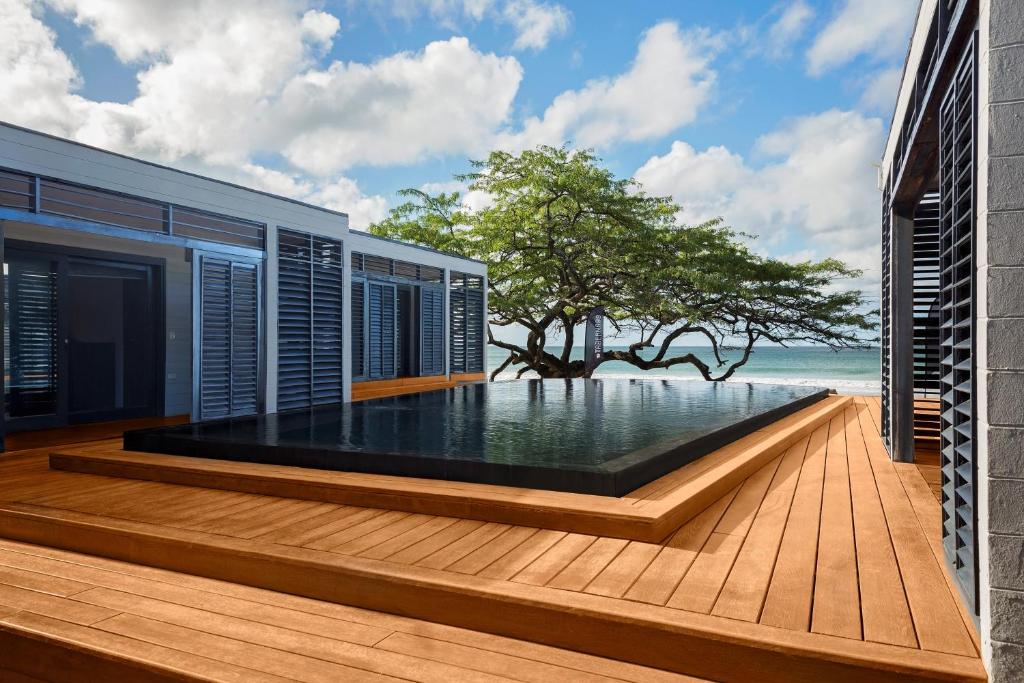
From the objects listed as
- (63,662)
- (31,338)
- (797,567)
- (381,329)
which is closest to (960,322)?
(797,567)

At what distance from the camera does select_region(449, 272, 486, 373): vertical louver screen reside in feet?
36.0

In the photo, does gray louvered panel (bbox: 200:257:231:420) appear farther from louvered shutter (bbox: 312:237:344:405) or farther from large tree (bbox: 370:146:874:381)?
large tree (bbox: 370:146:874:381)

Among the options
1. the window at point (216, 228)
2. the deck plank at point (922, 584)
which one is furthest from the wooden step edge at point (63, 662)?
the window at point (216, 228)

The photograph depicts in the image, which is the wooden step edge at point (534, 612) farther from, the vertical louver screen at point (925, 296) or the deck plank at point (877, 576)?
the vertical louver screen at point (925, 296)

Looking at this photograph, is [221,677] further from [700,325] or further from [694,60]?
[694,60]

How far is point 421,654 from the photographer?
1948 millimetres

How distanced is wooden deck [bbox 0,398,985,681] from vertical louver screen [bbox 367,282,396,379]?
590cm

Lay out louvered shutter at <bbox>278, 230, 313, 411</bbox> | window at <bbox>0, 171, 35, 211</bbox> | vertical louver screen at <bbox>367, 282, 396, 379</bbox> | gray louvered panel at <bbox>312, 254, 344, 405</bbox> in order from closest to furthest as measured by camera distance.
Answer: window at <bbox>0, 171, 35, 211</bbox> < louvered shutter at <bbox>278, 230, 313, 411</bbox> < gray louvered panel at <bbox>312, 254, 344, 405</bbox> < vertical louver screen at <bbox>367, 282, 396, 379</bbox>

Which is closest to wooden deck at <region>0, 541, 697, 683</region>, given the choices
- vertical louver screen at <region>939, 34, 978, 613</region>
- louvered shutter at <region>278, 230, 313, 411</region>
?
vertical louver screen at <region>939, 34, 978, 613</region>

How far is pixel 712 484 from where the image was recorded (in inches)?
125

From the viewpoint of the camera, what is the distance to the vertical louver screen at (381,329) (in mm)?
9461

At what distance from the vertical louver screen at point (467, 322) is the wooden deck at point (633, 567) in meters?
7.50

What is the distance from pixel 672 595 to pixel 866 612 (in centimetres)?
56

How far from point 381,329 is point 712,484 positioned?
7.13 metres
